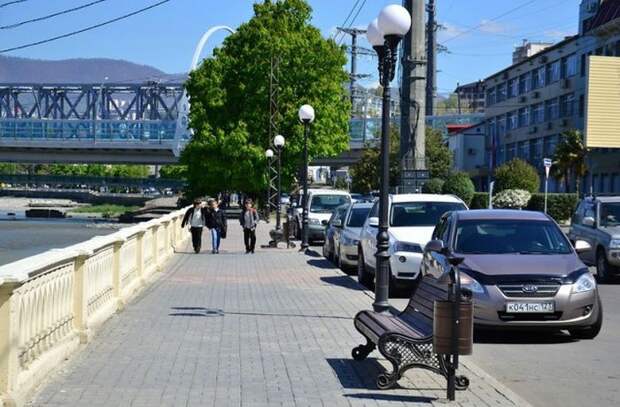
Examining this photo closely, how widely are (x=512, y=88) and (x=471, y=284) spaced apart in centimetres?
7905

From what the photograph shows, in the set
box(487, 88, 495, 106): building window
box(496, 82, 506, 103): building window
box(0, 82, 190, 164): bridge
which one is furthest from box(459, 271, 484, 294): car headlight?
box(487, 88, 495, 106): building window

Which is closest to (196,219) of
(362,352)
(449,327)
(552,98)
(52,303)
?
(362,352)

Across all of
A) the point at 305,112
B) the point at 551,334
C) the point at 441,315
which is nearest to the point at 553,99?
the point at 305,112

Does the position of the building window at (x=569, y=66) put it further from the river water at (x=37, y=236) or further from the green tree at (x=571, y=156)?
the river water at (x=37, y=236)

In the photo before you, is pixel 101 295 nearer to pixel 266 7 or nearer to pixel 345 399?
pixel 345 399

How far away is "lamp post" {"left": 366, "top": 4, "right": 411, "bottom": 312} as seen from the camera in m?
11.9

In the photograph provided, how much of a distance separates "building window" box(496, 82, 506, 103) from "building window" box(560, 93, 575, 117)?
1799 cm

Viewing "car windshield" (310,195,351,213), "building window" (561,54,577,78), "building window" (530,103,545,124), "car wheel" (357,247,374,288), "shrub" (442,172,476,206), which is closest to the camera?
"car wheel" (357,247,374,288)

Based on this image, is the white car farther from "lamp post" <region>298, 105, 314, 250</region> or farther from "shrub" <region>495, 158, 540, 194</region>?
"shrub" <region>495, 158, 540, 194</region>

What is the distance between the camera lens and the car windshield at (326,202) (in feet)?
124

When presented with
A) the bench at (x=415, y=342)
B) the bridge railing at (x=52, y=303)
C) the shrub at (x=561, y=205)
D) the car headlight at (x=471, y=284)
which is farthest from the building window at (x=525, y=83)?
the bench at (x=415, y=342)

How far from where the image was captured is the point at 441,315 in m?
7.72

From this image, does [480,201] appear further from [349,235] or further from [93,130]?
[93,130]

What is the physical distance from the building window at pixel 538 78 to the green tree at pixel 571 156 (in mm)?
12563
